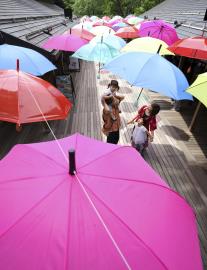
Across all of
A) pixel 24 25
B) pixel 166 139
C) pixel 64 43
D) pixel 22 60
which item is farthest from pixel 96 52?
pixel 166 139

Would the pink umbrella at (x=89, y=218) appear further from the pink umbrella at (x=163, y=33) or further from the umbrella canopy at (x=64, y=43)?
the pink umbrella at (x=163, y=33)

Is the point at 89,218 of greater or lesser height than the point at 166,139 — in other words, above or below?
above

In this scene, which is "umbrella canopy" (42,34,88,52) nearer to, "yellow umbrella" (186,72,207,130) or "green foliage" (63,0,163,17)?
"yellow umbrella" (186,72,207,130)

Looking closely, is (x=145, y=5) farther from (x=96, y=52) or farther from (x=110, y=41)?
(x=96, y=52)

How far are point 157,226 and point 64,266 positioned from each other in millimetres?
825

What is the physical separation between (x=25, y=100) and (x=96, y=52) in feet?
18.1

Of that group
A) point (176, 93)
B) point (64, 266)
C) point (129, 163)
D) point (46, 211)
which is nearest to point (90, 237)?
point (64, 266)

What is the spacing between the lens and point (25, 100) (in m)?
3.98

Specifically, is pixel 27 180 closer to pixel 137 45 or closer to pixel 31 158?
pixel 31 158

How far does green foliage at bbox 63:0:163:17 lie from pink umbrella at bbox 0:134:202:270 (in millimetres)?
38984

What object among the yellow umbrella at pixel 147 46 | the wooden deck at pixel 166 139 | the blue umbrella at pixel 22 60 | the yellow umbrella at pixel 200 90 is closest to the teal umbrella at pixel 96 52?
the yellow umbrella at pixel 147 46

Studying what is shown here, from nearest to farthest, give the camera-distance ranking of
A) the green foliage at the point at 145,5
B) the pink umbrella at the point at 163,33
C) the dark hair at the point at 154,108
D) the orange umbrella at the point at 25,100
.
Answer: the orange umbrella at the point at 25,100 < the dark hair at the point at 154,108 < the pink umbrella at the point at 163,33 < the green foliage at the point at 145,5

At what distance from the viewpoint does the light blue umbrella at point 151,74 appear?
494 centimetres

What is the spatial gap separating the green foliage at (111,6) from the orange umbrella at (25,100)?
36892mm
